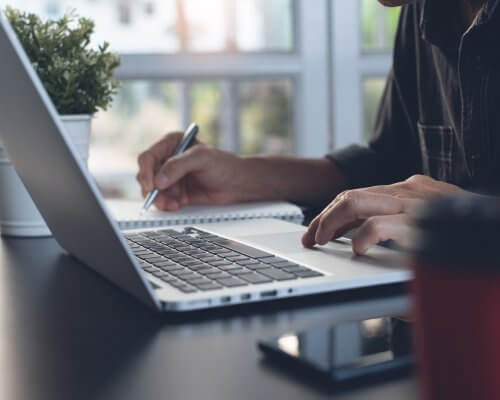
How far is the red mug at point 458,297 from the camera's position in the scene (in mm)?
257

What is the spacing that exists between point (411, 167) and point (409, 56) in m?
0.21

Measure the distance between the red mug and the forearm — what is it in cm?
103

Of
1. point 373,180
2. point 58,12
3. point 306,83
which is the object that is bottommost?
point 373,180

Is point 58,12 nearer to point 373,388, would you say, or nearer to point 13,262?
point 13,262

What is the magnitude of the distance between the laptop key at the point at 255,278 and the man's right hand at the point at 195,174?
1.82 ft

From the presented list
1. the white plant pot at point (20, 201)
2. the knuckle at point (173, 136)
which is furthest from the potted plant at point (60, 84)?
the knuckle at point (173, 136)

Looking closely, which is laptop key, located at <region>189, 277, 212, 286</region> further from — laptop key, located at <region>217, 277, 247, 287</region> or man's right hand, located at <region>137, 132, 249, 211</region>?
man's right hand, located at <region>137, 132, 249, 211</region>

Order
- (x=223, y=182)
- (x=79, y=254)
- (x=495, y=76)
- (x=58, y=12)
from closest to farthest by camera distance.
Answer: (x=79, y=254) < (x=495, y=76) < (x=223, y=182) < (x=58, y=12)

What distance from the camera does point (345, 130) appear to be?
2.24 meters

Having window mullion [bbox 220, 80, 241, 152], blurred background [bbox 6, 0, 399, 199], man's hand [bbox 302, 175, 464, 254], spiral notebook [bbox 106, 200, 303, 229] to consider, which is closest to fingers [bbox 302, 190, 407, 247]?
man's hand [bbox 302, 175, 464, 254]

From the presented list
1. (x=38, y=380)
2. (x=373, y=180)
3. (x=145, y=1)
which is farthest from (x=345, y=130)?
(x=38, y=380)

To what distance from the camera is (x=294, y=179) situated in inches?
53.9

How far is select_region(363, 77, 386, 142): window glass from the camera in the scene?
2.29 meters

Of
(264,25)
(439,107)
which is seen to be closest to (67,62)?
(439,107)
